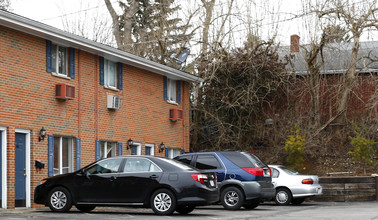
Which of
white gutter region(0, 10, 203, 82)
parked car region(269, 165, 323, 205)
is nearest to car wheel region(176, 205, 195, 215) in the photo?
parked car region(269, 165, 323, 205)

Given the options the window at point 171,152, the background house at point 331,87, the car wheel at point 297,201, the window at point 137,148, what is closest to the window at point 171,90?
the window at point 171,152

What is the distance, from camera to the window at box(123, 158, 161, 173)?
15570 millimetres

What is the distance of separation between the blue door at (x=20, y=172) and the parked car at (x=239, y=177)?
17.1 ft

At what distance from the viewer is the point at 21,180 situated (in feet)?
59.6

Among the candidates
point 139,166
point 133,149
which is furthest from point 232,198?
point 133,149

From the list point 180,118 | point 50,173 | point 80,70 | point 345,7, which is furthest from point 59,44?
point 345,7

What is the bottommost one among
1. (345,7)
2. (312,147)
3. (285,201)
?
(285,201)

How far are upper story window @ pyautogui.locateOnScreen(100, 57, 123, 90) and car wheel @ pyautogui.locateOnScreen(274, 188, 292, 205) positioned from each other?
7.19 meters

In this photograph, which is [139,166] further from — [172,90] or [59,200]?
[172,90]

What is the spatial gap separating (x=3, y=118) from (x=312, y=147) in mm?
18584

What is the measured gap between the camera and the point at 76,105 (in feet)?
68.8

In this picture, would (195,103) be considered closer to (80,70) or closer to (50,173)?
(80,70)

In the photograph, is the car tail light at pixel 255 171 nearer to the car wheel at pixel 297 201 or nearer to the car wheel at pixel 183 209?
the car wheel at pixel 183 209

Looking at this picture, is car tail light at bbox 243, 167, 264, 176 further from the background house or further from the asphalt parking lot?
the background house
